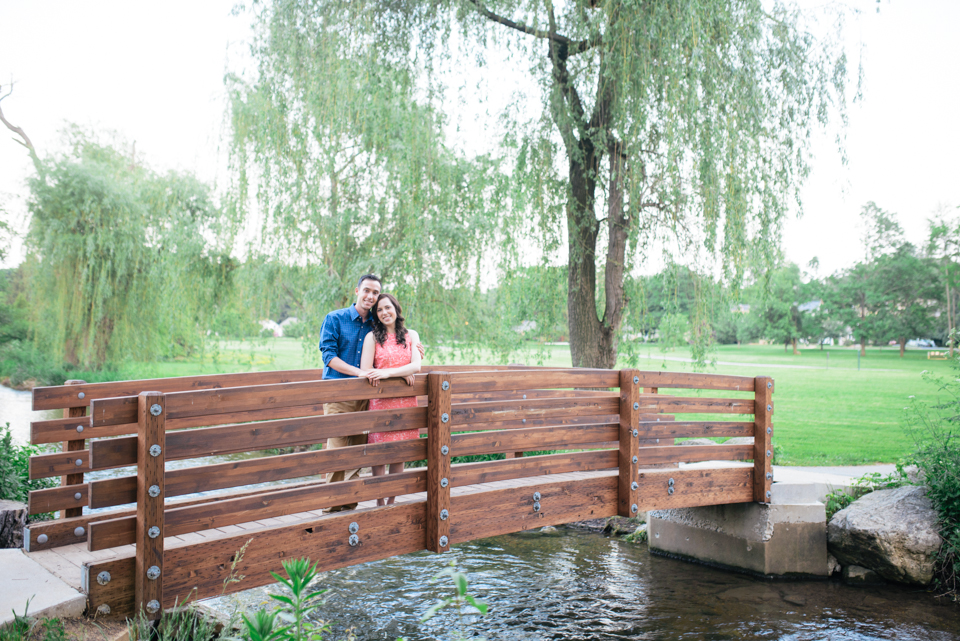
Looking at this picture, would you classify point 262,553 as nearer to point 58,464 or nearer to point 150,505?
point 150,505

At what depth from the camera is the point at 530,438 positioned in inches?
210

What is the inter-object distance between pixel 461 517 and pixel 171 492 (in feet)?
6.81

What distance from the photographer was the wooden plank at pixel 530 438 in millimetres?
4969

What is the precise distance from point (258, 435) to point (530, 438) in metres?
2.21

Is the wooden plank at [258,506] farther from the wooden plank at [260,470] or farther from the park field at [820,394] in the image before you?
the park field at [820,394]

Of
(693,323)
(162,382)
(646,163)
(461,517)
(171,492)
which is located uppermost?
(646,163)

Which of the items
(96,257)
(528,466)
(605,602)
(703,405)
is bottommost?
(605,602)

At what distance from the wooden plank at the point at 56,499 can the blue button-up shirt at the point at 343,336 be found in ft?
5.63

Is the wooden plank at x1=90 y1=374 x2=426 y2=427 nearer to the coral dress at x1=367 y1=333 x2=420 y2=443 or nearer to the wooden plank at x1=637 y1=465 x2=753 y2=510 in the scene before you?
the coral dress at x1=367 y1=333 x2=420 y2=443

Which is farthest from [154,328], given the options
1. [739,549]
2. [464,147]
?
[739,549]

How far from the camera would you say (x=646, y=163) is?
27.0 feet

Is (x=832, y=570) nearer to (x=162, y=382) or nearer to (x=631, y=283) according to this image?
(x=631, y=283)

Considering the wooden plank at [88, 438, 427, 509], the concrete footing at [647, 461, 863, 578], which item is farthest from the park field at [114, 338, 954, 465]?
the wooden plank at [88, 438, 427, 509]

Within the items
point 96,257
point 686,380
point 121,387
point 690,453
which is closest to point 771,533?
point 690,453
